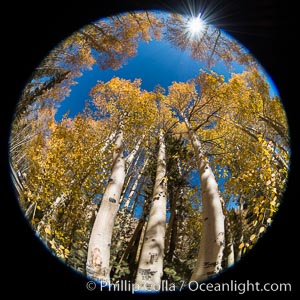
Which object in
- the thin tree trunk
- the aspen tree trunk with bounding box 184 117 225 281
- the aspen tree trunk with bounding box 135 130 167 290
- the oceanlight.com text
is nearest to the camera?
the oceanlight.com text

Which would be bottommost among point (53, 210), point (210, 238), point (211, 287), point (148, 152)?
point (211, 287)

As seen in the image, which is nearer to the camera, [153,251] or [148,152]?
[153,251]

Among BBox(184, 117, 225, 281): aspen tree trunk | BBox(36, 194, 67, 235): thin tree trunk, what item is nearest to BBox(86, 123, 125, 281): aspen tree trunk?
BBox(184, 117, 225, 281): aspen tree trunk

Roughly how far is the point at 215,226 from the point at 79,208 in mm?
3683

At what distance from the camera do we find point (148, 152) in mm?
6207

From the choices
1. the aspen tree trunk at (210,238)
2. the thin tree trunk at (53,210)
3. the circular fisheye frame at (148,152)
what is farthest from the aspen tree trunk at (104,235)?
the thin tree trunk at (53,210)

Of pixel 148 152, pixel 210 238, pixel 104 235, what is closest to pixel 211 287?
pixel 210 238

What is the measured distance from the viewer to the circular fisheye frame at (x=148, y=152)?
239 cm

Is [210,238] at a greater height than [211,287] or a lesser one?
greater

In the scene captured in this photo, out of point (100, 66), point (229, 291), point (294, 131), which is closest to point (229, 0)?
point (294, 131)

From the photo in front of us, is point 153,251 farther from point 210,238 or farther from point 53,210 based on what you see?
point 53,210

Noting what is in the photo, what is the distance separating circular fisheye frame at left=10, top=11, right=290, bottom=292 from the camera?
7.83ft

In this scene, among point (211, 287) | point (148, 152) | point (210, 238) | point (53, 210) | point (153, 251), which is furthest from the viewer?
point (148, 152)

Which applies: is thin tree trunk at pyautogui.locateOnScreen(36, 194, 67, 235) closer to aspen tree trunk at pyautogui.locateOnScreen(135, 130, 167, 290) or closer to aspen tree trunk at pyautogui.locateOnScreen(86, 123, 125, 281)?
aspen tree trunk at pyautogui.locateOnScreen(86, 123, 125, 281)
